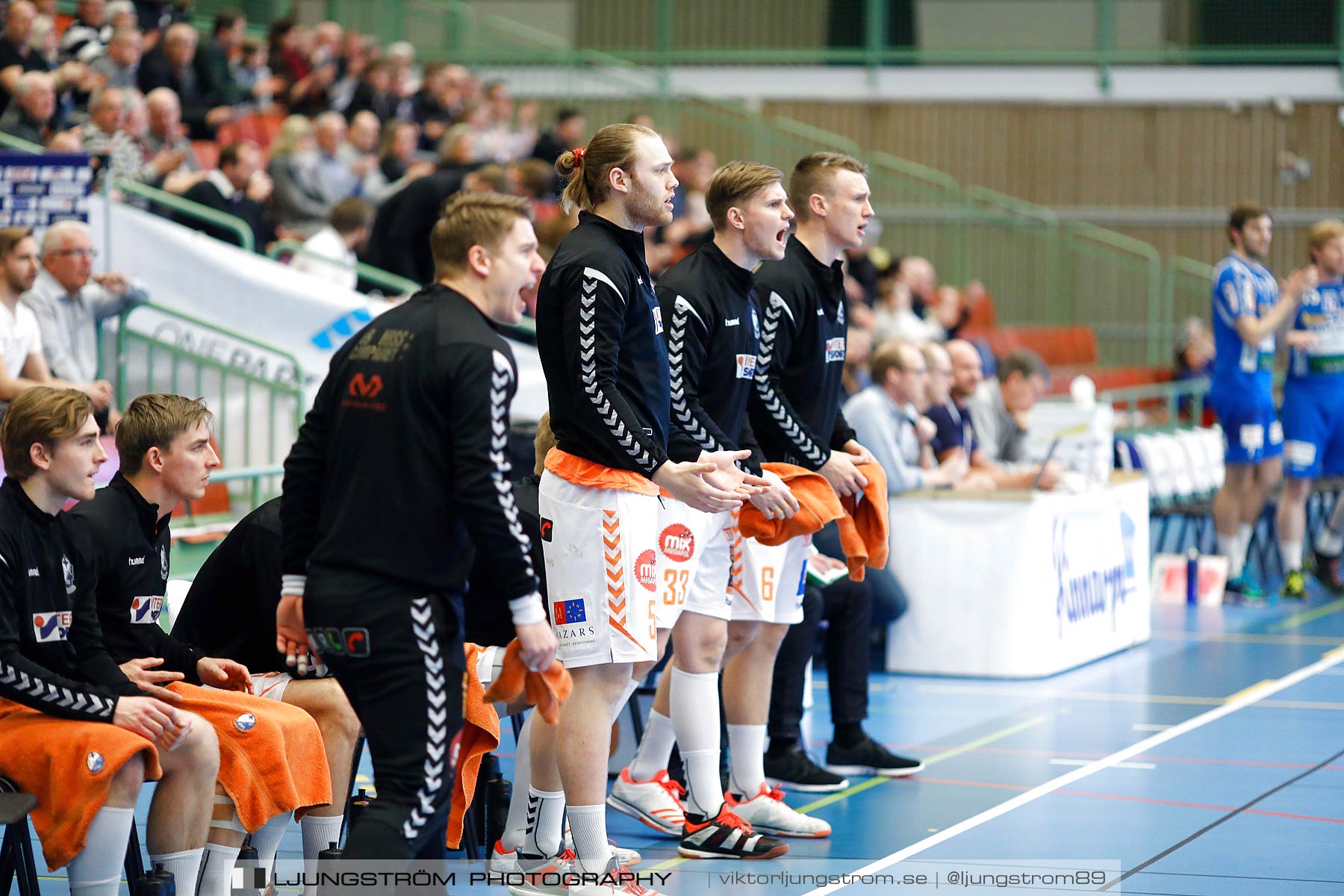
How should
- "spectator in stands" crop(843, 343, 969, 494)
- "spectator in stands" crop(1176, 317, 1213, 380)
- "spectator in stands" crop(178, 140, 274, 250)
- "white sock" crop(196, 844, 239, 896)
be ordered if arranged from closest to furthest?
"white sock" crop(196, 844, 239, 896)
"spectator in stands" crop(843, 343, 969, 494)
"spectator in stands" crop(178, 140, 274, 250)
"spectator in stands" crop(1176, 317, 1213, 380)

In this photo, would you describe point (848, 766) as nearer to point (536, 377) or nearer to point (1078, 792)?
point (1078, 792)

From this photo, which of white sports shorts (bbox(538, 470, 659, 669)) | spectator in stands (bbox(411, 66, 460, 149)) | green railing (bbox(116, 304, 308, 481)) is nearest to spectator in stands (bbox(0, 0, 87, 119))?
green railing (bbox(116, 304, 308, 481))

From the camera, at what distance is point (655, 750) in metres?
5.27

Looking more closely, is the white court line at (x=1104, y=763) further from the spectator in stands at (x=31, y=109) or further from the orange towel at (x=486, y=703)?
the spectator in stands at (x=31, y=109)

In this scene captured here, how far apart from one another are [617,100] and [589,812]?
1418cm

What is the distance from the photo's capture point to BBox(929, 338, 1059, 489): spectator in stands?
330 inches

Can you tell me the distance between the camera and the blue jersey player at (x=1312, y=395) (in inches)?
392

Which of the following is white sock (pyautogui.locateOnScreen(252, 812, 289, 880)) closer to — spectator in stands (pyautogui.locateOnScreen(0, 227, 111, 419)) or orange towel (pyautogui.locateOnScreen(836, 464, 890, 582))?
orange towel (pyautogui.locateOnScreen(836, 464, 890, 582))

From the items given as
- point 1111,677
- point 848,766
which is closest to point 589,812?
point 848,766

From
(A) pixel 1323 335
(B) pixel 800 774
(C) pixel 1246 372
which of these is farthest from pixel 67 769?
(A) pixel 1323 335

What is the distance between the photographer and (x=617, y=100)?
1753 cm

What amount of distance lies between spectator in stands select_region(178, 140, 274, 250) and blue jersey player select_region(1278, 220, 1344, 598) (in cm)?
647

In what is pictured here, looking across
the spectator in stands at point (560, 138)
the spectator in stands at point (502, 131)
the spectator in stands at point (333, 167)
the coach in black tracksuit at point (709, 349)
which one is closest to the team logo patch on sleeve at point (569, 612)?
the coach in black tracksuit at point (709, 349)

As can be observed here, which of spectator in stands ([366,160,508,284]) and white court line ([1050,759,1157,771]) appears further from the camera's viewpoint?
spectator in stands ([366,160,508,284])
